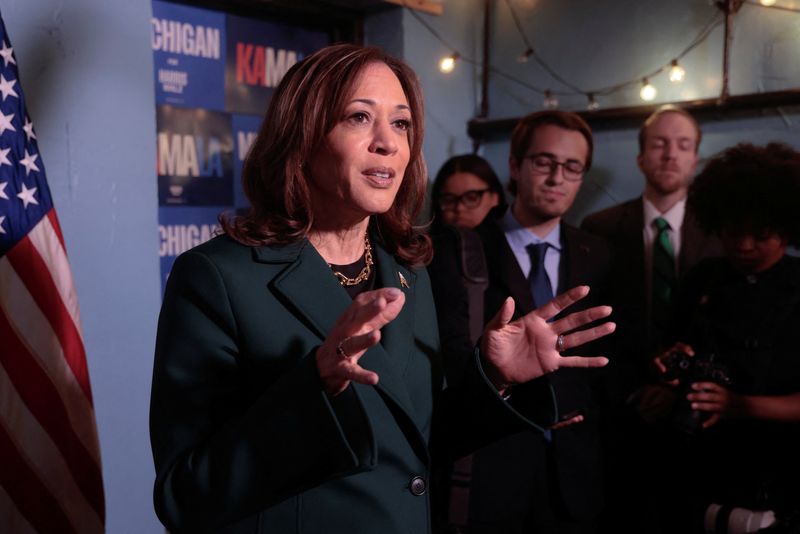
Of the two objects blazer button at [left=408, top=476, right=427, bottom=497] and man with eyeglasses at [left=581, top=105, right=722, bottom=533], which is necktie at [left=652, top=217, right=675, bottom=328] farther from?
blazer button at [left=408, top=476, right=427, bottom=497]

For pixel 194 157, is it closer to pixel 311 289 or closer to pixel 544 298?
pixel 544 298

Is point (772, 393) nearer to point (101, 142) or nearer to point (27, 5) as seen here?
point (101, 142)

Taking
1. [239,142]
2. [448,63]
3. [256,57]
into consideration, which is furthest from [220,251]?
[448,63]

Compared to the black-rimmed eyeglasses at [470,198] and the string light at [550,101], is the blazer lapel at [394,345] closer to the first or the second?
the black-rimmed eyeglasses at [470,198]

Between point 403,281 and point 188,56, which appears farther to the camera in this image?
point 188,56

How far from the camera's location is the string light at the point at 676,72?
3.94 metres

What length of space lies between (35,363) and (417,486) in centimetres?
151

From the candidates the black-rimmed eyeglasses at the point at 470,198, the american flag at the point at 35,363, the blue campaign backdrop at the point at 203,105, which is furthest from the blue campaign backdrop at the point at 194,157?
the black-rimmed eyeglasses at the point at 470,198

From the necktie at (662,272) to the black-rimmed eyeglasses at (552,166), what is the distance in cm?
72

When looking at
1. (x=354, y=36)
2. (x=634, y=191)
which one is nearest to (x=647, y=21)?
(x=634, y=191)

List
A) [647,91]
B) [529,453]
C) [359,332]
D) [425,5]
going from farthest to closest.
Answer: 1. [425,5]
2. [647,91]
3. [529,453]
4. [359,332]

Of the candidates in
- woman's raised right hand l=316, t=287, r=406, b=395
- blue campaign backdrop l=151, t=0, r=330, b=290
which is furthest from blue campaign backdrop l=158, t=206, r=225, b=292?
woman's raised right hand l=316, t=287, r=406, b=395

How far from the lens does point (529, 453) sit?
2.47 m

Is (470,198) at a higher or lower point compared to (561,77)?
lower
